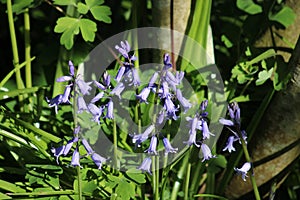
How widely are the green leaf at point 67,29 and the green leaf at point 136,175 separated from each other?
38 cm

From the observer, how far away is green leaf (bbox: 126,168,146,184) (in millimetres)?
1416

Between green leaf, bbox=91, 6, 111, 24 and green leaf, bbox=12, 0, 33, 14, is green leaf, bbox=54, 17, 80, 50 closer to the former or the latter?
green leaf, bbox=91, 6, 111, 24

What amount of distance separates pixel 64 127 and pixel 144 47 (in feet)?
1.14

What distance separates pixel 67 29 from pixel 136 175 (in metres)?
0.45

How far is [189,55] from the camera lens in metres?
1.69

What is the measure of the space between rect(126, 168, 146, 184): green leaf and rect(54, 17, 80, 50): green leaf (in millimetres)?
378

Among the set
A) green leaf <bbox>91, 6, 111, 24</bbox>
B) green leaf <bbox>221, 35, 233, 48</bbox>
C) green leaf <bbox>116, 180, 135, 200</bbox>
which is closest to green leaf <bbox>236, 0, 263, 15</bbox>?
green leaf <bbox>221, 35, 233, 48</bbox>

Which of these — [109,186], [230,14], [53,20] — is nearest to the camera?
[109,186]

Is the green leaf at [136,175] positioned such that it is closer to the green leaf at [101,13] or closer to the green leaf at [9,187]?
the green leaf at [9,187]

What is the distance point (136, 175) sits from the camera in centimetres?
143

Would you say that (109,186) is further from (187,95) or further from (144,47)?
(144,47)

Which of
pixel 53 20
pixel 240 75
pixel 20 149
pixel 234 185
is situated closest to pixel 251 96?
pixel 240 75

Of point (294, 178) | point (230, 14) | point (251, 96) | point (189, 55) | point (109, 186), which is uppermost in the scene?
point (230, 14)

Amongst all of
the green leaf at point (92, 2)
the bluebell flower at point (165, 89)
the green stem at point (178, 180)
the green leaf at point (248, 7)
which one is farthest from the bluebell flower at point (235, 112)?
the green leaf at point (248, 7)
